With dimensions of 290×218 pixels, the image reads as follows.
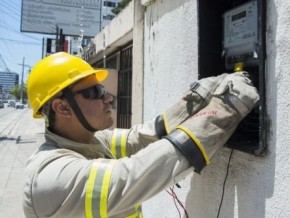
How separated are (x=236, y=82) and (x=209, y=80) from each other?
17 cm

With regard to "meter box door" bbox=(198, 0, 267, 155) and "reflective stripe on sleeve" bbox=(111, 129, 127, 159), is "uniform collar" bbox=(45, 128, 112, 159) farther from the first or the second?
"meter box door" bbox=(198, 0, 267, 155)

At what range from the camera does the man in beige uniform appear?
4.64ft

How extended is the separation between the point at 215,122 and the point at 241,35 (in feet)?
1.50

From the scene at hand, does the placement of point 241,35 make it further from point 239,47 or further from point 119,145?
point 119,145

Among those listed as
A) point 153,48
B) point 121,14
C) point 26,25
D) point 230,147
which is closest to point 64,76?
point 230,147

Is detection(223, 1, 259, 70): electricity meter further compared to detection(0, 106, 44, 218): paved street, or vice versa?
detection(0, 106, 44, 218): paved street

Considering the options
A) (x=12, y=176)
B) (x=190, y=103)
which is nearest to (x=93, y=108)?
(x=190, y=103)

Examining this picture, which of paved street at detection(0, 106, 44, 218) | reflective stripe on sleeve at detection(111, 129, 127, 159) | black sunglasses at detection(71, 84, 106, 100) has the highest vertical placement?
black sunglasses at detection(71, 84, 106, 100)

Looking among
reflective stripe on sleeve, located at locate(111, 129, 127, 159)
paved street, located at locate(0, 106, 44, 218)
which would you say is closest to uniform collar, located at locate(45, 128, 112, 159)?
reflective stripe on sleeve, located at locate(111, 129, 127, 159)

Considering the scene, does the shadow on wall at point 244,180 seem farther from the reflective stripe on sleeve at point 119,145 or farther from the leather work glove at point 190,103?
the reflective stripe on sleeve at point 119,145

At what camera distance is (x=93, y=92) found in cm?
182

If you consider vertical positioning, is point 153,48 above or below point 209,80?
above

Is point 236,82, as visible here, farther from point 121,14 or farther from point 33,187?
point 121,14

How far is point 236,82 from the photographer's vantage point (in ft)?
5.08
